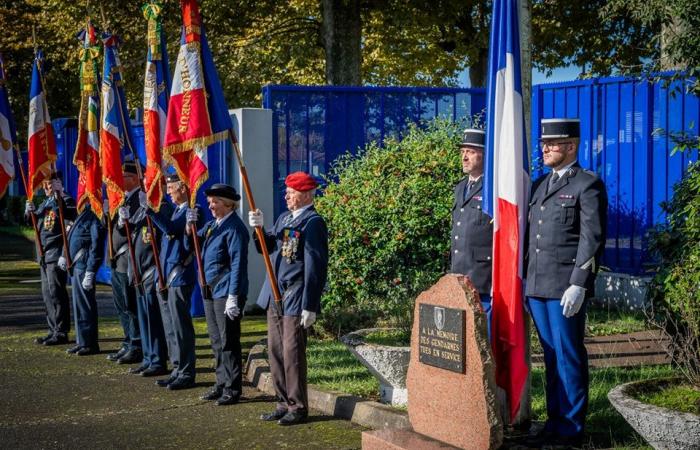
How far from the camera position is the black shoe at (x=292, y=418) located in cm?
790

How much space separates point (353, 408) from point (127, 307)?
3.75m

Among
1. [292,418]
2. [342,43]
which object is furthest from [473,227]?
[342,43]

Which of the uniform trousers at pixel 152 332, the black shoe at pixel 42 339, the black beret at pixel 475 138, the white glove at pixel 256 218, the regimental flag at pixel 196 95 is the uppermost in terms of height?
the regimental flag at pixel 196 95

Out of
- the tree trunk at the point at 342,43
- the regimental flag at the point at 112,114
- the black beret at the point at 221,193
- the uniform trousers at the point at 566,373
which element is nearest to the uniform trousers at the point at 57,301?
the regimental flag at the point at 112,114

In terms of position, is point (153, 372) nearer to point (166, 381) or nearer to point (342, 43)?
point (166, 381)

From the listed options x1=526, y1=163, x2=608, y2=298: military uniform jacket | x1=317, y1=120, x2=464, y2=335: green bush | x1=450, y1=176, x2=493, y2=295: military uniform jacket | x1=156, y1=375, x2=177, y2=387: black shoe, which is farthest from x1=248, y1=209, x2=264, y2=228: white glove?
x1=526, y1=163, x2=608, y2=298: military uniform jacket

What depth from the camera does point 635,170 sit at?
1234 cm

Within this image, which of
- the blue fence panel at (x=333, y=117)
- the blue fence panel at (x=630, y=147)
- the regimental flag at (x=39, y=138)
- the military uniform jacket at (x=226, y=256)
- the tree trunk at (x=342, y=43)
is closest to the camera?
the military uniform jacket at (x=226, y=256)

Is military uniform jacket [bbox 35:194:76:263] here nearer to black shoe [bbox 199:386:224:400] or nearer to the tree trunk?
black shoe [bbox 199:386:224:400]

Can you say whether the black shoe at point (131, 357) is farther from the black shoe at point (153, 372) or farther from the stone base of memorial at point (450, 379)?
the stone base of memorial at point (450, 379)

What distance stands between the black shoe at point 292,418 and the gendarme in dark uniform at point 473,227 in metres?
1.59

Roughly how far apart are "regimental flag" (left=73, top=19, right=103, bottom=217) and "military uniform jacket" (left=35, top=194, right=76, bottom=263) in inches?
12.7

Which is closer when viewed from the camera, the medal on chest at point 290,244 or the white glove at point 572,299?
the white glove at point 572,299

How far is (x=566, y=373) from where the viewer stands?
6691mm
